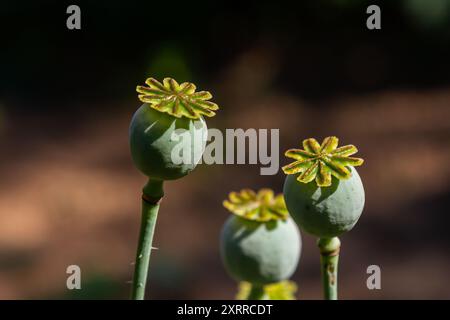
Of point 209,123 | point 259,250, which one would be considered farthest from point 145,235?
point 209,123

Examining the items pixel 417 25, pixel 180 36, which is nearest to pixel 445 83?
pixel 417 25

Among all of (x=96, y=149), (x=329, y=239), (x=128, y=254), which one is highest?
(x=96, y=149)

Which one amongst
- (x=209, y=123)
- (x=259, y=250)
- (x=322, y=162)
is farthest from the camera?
(x=209, y=123)

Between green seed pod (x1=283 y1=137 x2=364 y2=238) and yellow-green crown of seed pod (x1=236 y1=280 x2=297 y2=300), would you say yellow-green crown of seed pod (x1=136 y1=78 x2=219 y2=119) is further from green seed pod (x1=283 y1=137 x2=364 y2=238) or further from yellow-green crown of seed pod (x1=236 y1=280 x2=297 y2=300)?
yellow-green crown of seed pod (x1=236 y1=280 x2=297 y2=300)

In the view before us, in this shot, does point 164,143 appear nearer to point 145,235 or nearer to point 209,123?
point 145,235

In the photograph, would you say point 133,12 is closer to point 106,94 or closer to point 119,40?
point 119,40

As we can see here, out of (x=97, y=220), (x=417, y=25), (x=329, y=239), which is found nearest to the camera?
(x=329, y=239)

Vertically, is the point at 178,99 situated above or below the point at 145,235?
above
